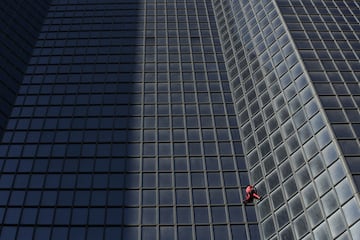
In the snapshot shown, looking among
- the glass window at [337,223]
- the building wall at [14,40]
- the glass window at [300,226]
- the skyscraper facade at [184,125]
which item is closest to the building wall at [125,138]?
the skyscraper facade at [184,125]

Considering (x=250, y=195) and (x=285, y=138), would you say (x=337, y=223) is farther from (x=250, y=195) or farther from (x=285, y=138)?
(x=285, y=138)

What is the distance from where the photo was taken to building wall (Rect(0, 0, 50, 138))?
66.6 metres

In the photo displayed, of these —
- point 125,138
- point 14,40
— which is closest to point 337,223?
point 125,138

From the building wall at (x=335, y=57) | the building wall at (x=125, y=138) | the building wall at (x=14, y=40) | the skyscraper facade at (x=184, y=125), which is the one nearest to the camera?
the building wall at (x=335, y=57)

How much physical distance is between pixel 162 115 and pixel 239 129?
9394 mm

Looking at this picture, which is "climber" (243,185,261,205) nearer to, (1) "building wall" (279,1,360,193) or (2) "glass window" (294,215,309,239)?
(2) "glass window" (294,215,309,239)

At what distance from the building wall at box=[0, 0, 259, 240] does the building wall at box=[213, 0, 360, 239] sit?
2120 mm

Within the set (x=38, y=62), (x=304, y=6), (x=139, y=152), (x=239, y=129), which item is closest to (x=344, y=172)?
(x=239, y=129)

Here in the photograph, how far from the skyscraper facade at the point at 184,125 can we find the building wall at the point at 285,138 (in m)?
0.15

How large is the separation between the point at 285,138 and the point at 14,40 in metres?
40.5

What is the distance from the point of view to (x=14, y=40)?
74.1 metres

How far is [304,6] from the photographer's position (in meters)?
69.8

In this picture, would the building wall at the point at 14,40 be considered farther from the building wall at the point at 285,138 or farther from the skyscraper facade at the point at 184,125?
the building wall at the point at 285,138

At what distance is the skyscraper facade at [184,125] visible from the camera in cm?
5094
